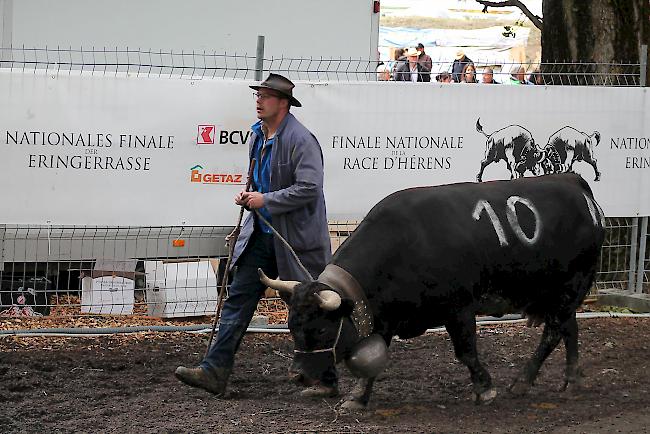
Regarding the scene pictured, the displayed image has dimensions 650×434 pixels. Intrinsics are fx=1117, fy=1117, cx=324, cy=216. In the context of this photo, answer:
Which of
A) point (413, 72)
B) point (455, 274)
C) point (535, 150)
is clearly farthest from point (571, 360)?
point (413, 72)

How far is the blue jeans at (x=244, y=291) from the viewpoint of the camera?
22.9 feet

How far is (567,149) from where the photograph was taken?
9.38 meters

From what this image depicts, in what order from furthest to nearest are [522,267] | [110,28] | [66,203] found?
[110,28], [66,203], [522,267]

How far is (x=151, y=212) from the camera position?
27.6 feet

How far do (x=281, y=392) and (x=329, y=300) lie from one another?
4.56 ft

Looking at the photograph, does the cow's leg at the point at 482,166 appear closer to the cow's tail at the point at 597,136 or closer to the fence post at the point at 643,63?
the cow's tail at the point at 597,136

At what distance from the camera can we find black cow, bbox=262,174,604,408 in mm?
6035

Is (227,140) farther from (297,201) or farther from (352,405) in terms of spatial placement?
(352,405)

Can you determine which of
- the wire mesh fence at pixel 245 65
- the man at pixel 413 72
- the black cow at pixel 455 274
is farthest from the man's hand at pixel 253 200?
the wire mesh fence at pixel 245 65

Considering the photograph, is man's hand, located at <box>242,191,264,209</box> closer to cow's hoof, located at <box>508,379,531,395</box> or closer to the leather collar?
the leather collar

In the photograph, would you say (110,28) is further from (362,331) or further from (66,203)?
(362,331)

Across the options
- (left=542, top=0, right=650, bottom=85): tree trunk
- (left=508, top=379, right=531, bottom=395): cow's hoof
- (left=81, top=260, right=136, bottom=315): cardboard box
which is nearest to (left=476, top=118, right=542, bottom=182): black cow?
(left=542, top=0, right=650, bottom=85): tree trunk

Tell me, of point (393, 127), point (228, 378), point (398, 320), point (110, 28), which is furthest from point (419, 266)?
point (110, 28)

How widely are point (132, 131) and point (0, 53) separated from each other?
1.81 m
